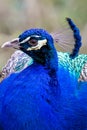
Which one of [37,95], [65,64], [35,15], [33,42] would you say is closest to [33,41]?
[33,42]

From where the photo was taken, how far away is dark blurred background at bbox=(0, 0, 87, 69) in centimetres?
541

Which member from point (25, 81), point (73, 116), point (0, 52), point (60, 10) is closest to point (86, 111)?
point (73, 116)

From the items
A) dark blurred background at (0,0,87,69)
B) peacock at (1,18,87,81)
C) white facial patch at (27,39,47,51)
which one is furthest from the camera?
dark blurred background at (0,0,87,69)

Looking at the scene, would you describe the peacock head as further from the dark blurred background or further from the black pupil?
the dark blurred background

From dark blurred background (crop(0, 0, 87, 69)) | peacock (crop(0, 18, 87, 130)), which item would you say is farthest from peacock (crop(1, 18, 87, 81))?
dark blurred background (crop(0, 0, 87, 69))

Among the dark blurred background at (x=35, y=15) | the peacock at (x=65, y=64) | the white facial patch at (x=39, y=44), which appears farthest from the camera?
the dark blurred background at (x=35, y=15)

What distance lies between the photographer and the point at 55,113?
344 cm

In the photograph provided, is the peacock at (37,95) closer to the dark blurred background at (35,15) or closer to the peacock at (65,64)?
the peacock at (65,64)

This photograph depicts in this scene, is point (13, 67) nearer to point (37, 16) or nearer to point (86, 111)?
point (86, 111)

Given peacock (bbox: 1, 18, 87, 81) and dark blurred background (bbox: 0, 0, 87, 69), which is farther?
dark blurred background (bbox: 0, 0, 87, 69)

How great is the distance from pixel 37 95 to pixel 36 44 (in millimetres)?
258

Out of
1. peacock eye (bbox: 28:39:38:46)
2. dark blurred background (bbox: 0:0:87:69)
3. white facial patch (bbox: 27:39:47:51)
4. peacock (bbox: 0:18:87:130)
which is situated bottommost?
peacock (bbox: 0:18:87:130)

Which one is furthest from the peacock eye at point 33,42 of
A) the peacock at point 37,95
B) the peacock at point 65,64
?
the peacock at point 65,64

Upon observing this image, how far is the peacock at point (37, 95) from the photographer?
3314 mm
